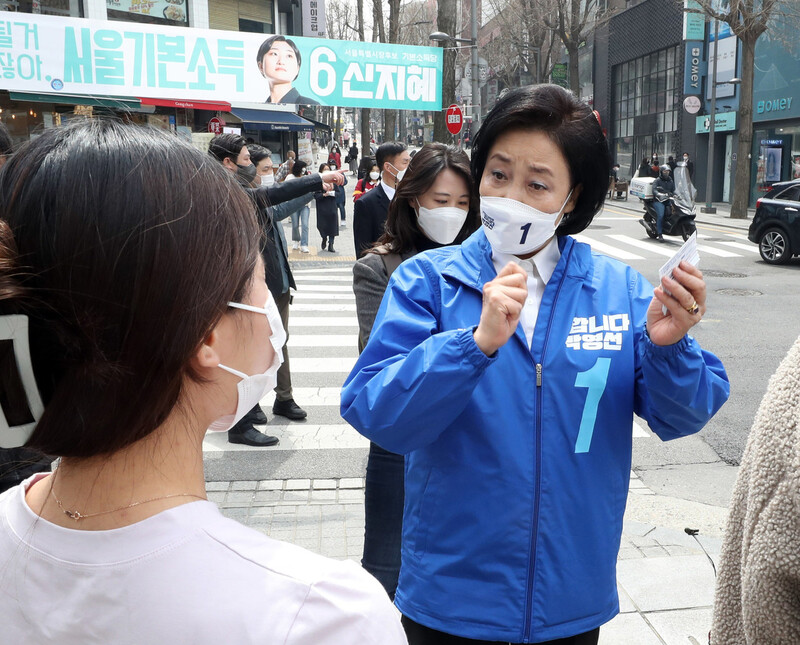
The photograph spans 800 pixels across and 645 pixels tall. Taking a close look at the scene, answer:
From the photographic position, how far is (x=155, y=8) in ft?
71.7

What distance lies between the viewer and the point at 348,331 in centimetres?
903

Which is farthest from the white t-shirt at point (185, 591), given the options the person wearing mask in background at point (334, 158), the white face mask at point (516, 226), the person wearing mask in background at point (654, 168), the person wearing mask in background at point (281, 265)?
the person wearing mask in background at point (654, 168)

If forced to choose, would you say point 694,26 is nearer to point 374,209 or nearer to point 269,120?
point 269,120

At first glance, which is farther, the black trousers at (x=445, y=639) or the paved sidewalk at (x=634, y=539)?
the paved sidewalk at (x=634, y=539)

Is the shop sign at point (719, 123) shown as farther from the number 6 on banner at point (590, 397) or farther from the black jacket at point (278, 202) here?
the number 6 on banner at point (590, 397)

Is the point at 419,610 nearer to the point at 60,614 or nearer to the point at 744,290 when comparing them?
the point at 60,614

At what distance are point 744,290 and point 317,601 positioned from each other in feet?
38.9

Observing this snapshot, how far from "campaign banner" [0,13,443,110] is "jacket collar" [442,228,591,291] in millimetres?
10370

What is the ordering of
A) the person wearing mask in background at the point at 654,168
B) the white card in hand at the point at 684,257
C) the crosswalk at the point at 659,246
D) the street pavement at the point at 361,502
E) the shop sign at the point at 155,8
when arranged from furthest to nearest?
1. the person wearing mask in background at the point at 654,168
2. the shop sign at the point at 155,8
3. the crosswalk at the point at 659,246
4. the street pavement at the point at 361,502
5. the white card in hand at the point at 684,257

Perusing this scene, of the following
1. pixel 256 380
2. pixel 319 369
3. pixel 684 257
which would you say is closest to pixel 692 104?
pixel 319 369

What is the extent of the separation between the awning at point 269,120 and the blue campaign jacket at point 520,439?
23.8 m

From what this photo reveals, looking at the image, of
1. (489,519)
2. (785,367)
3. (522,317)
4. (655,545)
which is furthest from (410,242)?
(785,367)

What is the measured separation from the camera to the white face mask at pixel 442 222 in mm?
3264

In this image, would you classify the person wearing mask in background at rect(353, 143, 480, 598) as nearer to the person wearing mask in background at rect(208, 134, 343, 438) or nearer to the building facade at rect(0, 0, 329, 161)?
the person wearing mask in background at rect(208, 134, 343, 438)
